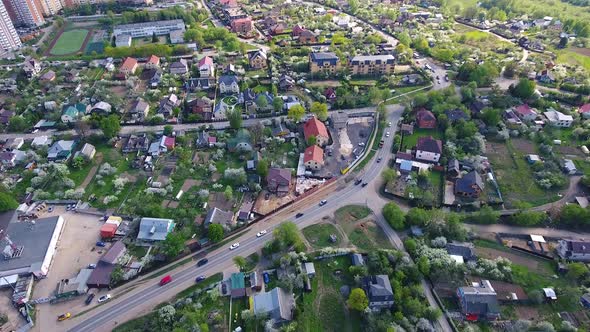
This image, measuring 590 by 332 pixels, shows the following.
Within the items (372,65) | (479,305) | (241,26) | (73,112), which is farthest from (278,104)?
(241,26)

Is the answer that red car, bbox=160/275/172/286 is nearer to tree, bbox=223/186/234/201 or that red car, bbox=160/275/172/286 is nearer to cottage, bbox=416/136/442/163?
tree, bbox=223/186/234/201

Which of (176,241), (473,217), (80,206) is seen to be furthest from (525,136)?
(80,206)

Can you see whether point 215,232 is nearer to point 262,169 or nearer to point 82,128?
point 262,169

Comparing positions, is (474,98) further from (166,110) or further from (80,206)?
(80,206)

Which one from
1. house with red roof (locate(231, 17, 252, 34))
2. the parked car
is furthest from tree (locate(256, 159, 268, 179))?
house with red roof (locate(231, 17, 252, 34))

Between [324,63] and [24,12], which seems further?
[24,12]

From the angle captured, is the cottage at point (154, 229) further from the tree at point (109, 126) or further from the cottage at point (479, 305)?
the cottage at point (479, 305)

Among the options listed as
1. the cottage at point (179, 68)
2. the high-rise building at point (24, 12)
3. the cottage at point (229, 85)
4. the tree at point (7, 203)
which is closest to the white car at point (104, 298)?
the tree at point (7, 203)
